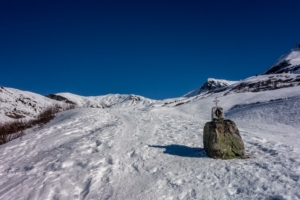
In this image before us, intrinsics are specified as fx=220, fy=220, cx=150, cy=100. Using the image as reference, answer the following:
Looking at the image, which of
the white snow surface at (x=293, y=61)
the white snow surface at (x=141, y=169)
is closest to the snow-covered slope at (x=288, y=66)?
the white snow surface at (x=293, y=61)

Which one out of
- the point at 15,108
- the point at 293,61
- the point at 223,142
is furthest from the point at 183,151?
the point at 293,61

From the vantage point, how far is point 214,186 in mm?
5512

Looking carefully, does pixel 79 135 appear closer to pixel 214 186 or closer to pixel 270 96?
pixel 214 186

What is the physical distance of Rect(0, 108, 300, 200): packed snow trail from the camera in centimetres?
539

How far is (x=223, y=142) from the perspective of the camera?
7453 millimetres

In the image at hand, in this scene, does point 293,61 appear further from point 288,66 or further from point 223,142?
point 223,142

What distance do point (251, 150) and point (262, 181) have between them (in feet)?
10.5

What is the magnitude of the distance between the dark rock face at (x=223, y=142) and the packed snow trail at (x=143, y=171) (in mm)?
373

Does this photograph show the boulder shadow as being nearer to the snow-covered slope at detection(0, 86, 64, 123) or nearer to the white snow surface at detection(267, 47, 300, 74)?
the snow-covered slope at detection(0, 86, 64, 123)

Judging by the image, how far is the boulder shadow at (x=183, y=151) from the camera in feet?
26.6

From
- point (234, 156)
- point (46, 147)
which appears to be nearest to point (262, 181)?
point (234, 156)

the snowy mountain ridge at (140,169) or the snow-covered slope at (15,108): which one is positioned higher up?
the snow-covered slope at (15,108)

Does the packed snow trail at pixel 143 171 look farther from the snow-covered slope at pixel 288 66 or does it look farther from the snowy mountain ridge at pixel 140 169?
the snow-covered slope at pixel 288 66

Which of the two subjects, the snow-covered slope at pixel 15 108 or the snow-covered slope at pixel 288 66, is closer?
the snow-covered slope at pixel 15 108
